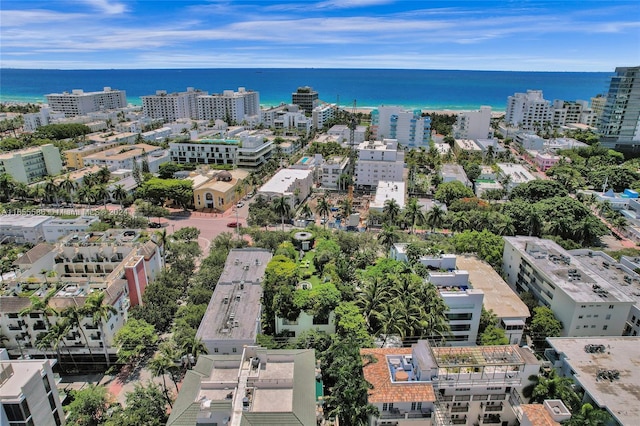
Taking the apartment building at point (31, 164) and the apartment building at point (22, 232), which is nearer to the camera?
the apartment building at point (22, 232)

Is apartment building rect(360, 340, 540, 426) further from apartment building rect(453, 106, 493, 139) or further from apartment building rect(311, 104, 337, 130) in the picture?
apartment building rect(311, 104, 337, 130)

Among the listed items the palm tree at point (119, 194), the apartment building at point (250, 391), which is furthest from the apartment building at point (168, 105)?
the apartment building at point (250, 391)

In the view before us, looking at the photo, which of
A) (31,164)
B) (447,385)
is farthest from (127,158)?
(447,385)

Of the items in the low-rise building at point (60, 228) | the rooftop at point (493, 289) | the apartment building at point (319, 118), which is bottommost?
the low-rise building at point (60, 228)

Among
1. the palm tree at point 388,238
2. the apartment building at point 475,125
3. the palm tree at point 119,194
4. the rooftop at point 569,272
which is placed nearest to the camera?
the rooftop at point 569,272

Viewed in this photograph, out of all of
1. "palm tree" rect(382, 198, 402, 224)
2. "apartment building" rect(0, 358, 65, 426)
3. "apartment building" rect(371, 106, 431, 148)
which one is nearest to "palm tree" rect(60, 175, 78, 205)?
"apartment building" rect(0, 358, 65, 426)

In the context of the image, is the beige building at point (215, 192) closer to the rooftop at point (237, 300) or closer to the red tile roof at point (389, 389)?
the rooftop at point (237, 300)

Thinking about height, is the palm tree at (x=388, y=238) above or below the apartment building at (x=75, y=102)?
below
